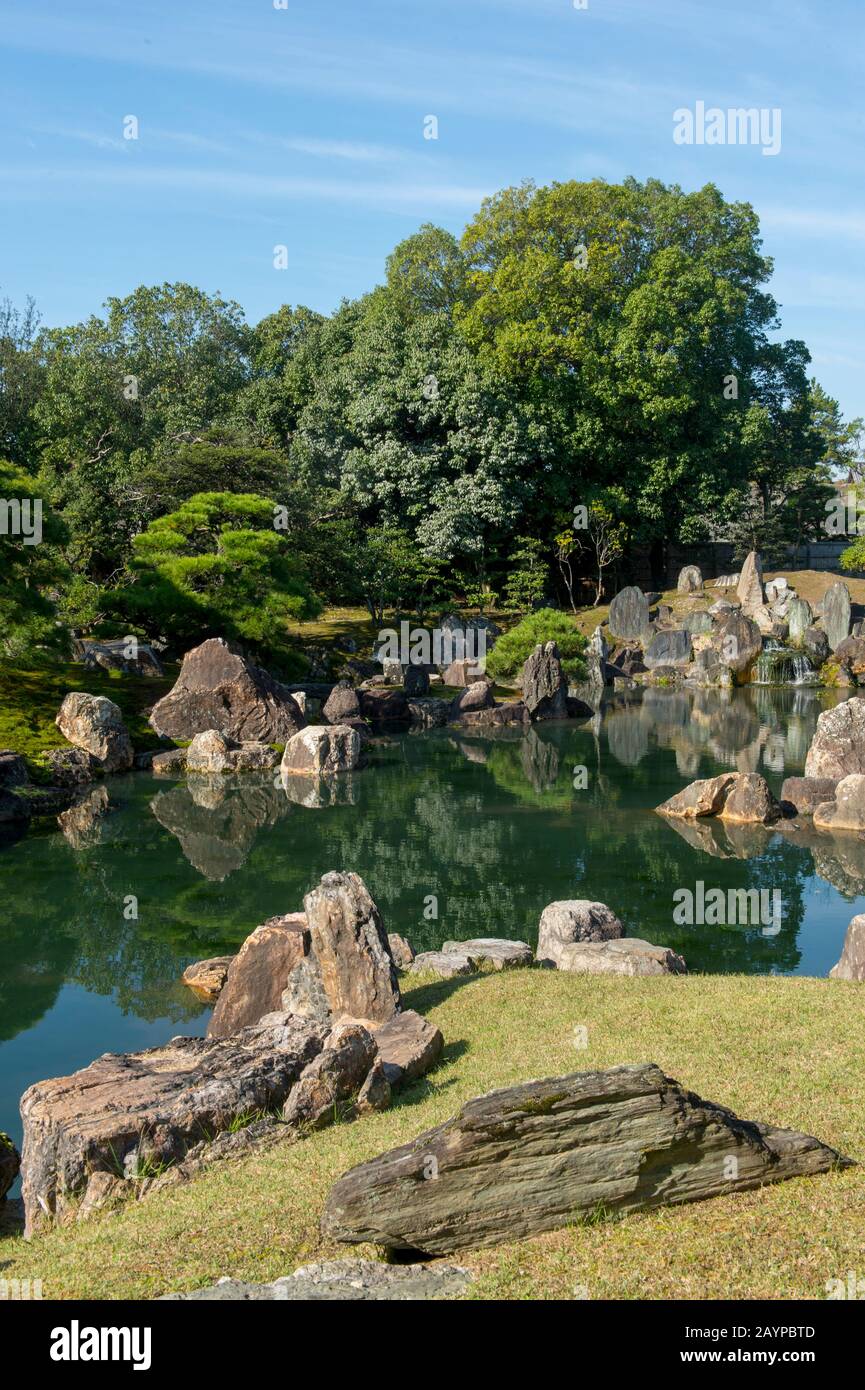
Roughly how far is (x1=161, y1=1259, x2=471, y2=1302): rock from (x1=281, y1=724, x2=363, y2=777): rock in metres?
23.1

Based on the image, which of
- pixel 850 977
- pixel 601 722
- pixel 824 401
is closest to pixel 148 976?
pixel 850 977

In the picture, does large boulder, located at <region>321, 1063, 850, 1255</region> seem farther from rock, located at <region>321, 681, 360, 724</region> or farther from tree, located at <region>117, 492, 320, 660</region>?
tree, located at <region>117, 492, 320, 660</region>

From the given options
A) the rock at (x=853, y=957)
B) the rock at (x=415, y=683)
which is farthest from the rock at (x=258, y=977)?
the rock at (x=415, y=683)

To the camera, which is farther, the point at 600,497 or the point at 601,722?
the point at 600,497

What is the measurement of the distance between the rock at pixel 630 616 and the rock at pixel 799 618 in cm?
611

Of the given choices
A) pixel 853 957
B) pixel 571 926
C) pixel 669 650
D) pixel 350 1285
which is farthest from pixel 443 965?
pixel 669 650

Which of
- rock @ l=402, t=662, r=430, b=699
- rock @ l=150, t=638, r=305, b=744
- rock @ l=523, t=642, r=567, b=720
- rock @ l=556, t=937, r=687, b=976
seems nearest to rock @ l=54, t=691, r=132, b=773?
rock @ l=150, t=638, r=305, b=744

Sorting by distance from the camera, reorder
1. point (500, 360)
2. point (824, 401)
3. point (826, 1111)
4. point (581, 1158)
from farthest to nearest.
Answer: point (824, 401)
point (500, 360)
point (826, 1111)
point (581, 1158)

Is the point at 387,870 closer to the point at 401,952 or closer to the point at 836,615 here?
the point at 401,952

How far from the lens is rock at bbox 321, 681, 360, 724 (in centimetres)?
3475

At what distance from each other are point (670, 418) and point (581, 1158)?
52458 mm

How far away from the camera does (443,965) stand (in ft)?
44.1

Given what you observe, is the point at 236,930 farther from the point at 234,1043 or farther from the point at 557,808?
the point at 557,808
